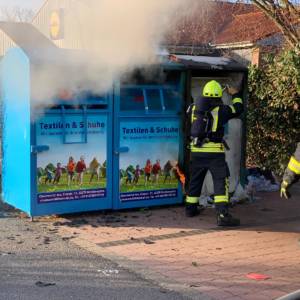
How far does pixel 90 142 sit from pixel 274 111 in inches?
115

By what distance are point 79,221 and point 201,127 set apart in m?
1.96

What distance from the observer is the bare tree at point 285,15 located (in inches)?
308

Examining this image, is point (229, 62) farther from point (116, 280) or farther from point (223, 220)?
point (116, 280)

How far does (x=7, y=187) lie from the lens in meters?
7.21

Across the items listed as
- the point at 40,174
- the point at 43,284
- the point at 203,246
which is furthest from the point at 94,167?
the point at 43,284

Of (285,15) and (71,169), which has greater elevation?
(285,15)

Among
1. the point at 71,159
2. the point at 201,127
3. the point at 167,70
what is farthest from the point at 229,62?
the point at 71,159

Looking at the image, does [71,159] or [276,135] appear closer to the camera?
[71,159]

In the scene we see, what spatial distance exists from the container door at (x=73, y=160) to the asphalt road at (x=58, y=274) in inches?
26.4

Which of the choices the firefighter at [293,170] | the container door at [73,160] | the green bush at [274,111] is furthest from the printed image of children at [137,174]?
the firefighter at [293,170]

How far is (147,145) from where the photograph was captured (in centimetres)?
725

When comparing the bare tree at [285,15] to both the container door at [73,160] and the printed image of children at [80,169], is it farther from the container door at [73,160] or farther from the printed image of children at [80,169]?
the printed image of children at [80,169]

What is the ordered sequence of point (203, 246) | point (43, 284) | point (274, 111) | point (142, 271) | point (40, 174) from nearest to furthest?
point (43, 284), point (142, 271), point (203, 246), point (40, 174), point (274, 111)

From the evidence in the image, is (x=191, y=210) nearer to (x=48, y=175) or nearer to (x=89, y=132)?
(x=89, y=132)
